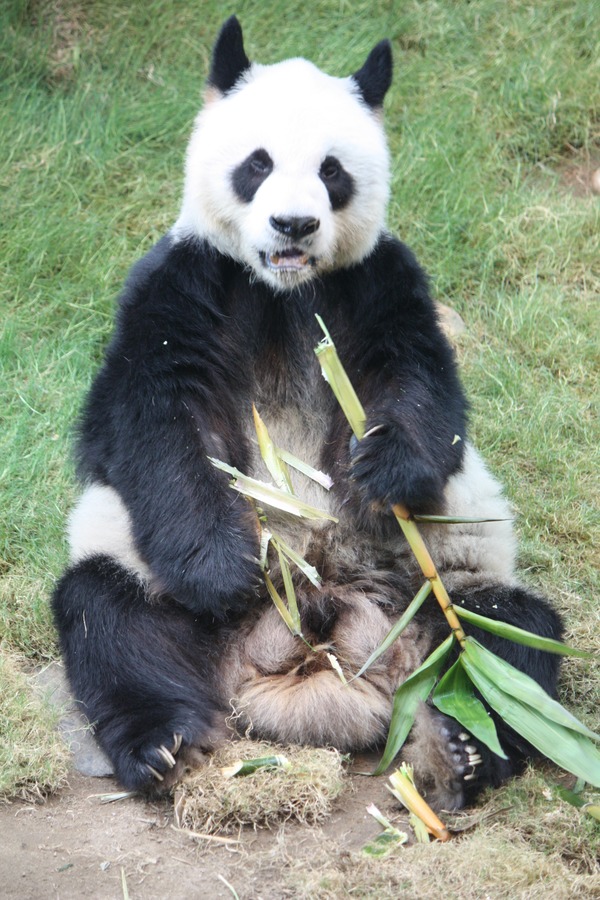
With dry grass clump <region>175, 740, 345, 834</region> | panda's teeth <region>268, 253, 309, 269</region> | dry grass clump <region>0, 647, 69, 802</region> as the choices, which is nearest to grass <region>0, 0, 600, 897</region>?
dry grass clump <region>0, 647, 69, 802</region>

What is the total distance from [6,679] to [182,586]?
2.54 ft

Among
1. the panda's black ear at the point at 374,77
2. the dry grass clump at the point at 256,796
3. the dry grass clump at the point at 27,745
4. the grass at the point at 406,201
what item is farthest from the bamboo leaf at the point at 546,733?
the panda's black ear at the point at 374,77

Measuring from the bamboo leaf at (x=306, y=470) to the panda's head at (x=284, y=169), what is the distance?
604mm

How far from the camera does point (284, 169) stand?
399cm

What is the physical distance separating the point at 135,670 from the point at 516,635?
1274mm

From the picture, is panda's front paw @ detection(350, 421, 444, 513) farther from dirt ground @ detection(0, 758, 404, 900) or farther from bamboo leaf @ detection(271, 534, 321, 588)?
dirt ground @ detection(0, 758, 404, 900)

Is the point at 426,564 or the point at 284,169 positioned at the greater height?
the point at 284,169

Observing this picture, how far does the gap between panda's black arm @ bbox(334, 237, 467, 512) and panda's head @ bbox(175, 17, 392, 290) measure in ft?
0.54

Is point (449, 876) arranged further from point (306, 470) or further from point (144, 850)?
point (306, 470)

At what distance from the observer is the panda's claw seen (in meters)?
3.66

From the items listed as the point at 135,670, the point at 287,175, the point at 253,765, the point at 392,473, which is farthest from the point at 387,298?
the point at 253,765

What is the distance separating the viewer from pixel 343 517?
4.22 metres

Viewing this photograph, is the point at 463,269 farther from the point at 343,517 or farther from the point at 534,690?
the point at 534,690

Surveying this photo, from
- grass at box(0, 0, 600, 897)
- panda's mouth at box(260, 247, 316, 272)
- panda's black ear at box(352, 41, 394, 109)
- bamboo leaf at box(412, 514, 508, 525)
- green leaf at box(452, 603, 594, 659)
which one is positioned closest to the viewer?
green leaf at box(452, 603, 594, 659)
